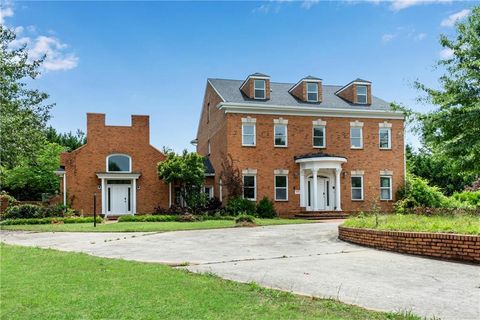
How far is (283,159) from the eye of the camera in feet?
96.7

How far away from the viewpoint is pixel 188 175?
27.4 meters

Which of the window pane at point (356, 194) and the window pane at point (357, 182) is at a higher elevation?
the window pane at point (357, 182)

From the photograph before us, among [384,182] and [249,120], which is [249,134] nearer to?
[249,120]

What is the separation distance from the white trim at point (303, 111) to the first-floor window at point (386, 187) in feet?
13.4

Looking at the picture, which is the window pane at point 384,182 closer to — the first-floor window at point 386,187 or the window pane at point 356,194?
the first-floor window at point 386,187

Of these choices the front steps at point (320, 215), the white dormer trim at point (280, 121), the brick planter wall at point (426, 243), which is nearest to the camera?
the brick planter wall at point (426, 243)

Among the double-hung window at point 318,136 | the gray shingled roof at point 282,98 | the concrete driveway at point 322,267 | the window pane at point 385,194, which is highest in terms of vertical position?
the gray shingled roof at point 282,98

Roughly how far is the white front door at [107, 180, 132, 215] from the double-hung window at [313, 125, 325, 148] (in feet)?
39.8

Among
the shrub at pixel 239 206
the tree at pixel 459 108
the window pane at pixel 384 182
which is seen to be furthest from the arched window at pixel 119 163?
the tree at pixel 459 108

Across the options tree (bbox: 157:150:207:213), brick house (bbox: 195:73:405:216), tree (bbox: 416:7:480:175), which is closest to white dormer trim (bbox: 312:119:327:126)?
brick house (bbox: 195:73:405:216)

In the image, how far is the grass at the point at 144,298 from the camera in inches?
214

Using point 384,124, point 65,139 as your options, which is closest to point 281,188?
point 384,124

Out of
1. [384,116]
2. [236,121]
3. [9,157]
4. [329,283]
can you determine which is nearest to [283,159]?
[236,121]

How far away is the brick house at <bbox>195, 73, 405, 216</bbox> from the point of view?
28.9 metres
